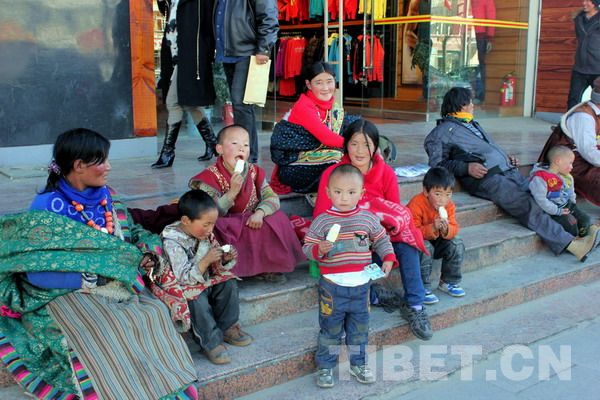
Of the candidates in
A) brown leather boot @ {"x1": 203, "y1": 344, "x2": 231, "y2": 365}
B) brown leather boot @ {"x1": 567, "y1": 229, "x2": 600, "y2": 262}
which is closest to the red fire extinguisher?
brown leather boot @ {"x1": 567, "y1": 229, "x2": 600, "y2": 262}

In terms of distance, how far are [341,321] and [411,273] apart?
649mm

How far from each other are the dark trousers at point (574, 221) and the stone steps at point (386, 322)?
0.21 metres

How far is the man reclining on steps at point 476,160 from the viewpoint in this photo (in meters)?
4.99

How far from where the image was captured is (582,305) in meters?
4.30

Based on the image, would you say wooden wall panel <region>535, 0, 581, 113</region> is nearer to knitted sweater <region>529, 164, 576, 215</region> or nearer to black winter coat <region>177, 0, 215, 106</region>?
knitted sweater <region>529, 164, 576, 215</region>

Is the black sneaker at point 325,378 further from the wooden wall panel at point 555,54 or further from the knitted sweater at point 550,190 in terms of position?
the wooden wall panel at point 555,54

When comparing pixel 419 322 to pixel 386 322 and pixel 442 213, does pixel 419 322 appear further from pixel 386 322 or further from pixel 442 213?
pixel 442 213

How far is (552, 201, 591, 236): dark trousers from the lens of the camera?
4.85 m

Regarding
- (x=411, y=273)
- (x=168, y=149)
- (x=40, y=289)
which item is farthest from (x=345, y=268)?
(x=168, y=149)

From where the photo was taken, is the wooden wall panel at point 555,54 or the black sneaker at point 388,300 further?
the wooden wall panel at point 555,54

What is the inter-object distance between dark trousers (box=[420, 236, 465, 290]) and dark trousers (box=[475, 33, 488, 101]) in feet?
23.9

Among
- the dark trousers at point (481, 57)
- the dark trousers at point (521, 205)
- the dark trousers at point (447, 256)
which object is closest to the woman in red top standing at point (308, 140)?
the dark trousers at point (447, 256)

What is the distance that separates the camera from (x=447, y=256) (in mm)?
3979

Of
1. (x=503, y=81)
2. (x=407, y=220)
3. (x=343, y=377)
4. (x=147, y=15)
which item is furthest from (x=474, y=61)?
(x=343, y=377)
